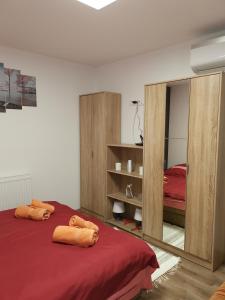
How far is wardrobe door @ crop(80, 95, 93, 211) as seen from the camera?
3.93 m

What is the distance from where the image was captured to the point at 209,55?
8.35ft

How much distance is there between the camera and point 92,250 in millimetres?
1829

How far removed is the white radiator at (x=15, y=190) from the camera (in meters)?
3.16

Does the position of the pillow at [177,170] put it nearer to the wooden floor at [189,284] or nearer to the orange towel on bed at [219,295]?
the wooden floor at [189,284]

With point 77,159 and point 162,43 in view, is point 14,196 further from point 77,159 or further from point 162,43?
point 162,43

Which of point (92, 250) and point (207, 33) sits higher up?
point (207, 33)

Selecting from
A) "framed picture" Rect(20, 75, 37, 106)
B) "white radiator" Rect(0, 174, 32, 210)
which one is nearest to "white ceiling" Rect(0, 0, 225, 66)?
"framed picture" Rect(20, 75, 37, 106)

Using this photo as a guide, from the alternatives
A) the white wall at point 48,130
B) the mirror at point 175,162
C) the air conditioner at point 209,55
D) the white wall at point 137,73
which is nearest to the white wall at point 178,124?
the mirror at point 175,162

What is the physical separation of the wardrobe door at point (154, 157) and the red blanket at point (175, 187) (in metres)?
0.09

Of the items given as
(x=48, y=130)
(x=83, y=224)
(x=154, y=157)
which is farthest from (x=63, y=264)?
(x=48, y=130)

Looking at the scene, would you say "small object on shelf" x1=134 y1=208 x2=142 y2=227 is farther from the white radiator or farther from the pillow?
the white radiator

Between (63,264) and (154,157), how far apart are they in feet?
5.69

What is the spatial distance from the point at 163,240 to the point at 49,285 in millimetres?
1845

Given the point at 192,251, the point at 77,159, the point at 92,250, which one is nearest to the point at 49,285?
the point at 92,250
